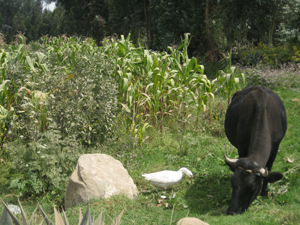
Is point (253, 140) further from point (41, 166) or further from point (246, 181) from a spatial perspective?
point (41, 166)

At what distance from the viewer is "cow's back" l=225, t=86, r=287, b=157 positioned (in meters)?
4.29

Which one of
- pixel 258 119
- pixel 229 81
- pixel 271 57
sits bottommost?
pixel 258 119

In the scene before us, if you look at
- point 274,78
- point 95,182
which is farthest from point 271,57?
point 95,182

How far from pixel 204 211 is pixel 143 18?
1838cm

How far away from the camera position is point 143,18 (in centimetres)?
2089

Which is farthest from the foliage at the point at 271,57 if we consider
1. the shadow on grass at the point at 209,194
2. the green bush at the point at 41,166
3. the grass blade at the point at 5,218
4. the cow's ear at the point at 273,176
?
the grass blade at the point at 5,218

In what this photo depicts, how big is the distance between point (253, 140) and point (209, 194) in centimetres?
132

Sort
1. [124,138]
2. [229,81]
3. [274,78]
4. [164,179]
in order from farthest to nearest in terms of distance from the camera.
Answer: [274,78] → [229,81] → [124,138] → [164,179]

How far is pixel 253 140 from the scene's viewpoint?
4160 mm

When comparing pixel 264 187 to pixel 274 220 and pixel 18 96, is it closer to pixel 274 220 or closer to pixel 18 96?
pixel 274 220

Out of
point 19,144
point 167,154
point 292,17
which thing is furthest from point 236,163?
point 292,17

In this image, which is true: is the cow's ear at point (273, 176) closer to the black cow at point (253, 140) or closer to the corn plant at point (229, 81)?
the black cow at point (253, 140)

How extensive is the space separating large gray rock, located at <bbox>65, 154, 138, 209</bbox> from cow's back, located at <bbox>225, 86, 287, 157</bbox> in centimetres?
190

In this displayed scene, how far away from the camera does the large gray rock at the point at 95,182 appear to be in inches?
167
